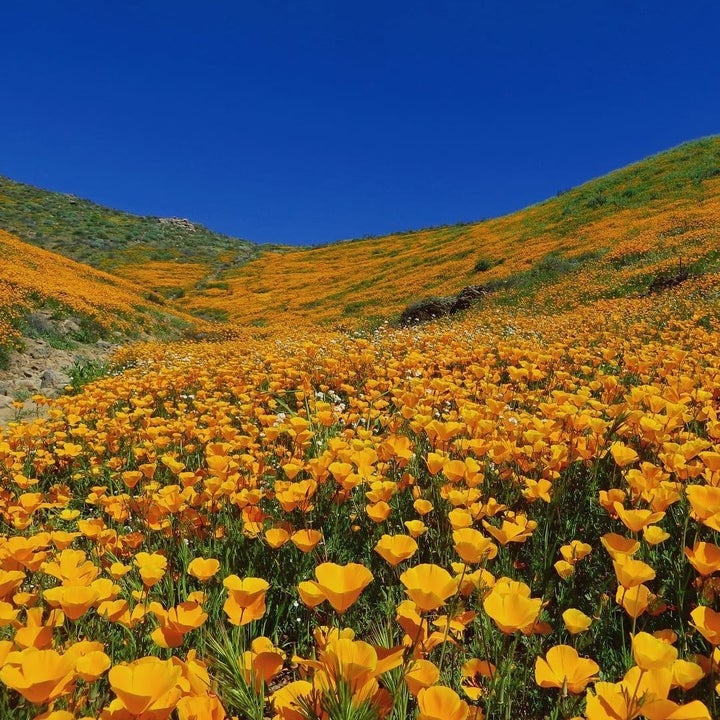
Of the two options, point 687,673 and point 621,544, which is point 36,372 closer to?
point 621,544

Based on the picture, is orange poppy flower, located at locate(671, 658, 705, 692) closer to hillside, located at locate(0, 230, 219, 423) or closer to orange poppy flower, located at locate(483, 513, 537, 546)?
orange poppy flower, located at locate(483, 513, 537, 546)

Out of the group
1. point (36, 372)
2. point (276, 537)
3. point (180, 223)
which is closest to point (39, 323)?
point (36, 372)

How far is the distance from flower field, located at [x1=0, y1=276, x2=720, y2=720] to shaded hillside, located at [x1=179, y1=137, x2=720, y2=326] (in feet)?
43.1

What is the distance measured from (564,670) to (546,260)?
22.2 metres

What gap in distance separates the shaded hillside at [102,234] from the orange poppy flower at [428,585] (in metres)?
50.7

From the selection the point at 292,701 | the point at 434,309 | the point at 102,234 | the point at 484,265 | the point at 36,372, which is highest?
the point at 102,234

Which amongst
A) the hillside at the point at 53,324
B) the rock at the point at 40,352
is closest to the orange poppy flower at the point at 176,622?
the hillside at the point at 53,324

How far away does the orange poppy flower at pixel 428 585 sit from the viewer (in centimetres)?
108

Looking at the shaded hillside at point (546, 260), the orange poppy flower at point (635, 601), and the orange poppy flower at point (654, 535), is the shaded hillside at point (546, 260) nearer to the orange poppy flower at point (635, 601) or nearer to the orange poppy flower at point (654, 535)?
the orange poppy flower at point (654, 535)

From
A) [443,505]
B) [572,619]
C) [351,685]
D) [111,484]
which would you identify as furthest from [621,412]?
[111,484]

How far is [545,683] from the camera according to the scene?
107cm

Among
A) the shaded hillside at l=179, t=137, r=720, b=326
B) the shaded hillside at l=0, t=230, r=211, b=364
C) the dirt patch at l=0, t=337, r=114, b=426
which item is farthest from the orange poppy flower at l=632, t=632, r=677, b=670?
the shaded hillside at l=179, t=137, r=720, b=326

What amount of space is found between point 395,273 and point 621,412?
3272 centimetres

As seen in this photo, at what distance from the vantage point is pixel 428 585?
1198 mm
